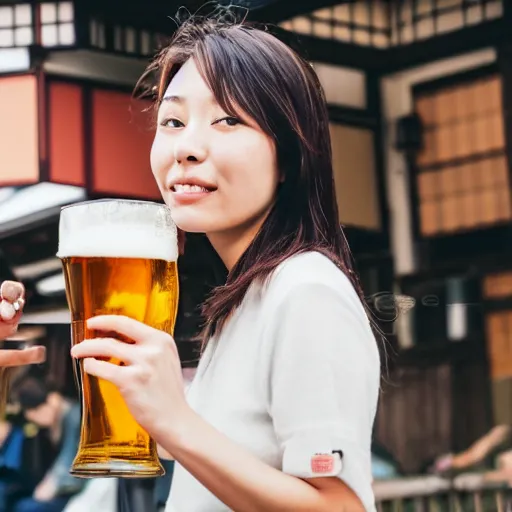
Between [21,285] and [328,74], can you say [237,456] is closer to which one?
[21,285]

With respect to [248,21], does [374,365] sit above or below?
below

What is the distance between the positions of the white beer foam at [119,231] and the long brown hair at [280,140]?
14cm

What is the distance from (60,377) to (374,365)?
74 cm

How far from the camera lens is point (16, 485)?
71.9 inches

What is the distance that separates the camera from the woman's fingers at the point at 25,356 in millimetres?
1729

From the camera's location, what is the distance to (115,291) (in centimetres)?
126

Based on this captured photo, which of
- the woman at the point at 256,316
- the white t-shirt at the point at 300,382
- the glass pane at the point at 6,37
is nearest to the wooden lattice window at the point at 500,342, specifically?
the woman at the point at 256,316

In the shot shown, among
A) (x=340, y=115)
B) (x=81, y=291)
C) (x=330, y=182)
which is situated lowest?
(x=81, y=291)

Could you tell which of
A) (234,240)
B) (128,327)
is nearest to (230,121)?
(234,240)

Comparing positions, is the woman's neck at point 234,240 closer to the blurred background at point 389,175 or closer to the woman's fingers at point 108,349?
the blurred background at point 389,175

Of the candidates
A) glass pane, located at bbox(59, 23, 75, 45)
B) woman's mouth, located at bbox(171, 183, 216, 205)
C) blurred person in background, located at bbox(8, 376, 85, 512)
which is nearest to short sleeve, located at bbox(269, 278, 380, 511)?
woman's mouth, located at bbox(171, 183, 216, 205)

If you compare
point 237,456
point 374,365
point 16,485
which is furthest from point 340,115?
point 16,485

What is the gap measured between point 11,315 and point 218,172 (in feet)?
1.61

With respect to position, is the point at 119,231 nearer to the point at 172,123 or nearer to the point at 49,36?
the point at 172,123
